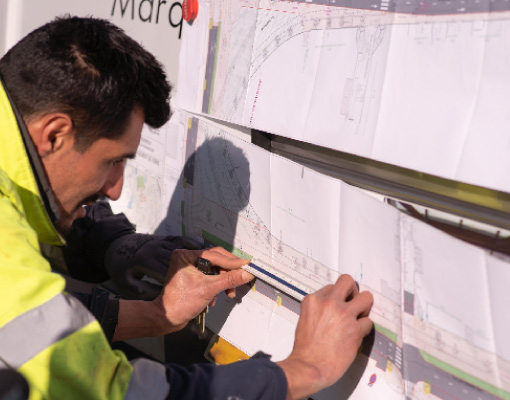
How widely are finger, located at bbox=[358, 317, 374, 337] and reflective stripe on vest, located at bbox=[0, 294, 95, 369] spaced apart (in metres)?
0.59

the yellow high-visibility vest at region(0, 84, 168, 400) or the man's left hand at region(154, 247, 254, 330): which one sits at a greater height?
the yellow high-visibility vest at region(0, 84, 168, 400)

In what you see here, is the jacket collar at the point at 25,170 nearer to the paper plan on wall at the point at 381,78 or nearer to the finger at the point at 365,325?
the paper plan on wall at the point at 381,78

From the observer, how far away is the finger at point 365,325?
1227mm

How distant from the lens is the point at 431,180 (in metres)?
1.11

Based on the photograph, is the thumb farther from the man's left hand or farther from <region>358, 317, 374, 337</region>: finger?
<region>358, 317, 374, 337</region>: finger

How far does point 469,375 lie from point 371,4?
28.5 inches

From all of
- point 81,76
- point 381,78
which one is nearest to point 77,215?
point 81,76

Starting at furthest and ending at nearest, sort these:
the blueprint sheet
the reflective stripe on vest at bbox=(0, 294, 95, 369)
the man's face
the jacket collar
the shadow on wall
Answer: the shadow on wall < the man's face < the jacket collar < the blueprint sheet < the reflective stripe on vest at bbox=(0, 294, 95, 369)

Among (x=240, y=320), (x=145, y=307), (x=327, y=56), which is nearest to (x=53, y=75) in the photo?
(x=327, y=56)

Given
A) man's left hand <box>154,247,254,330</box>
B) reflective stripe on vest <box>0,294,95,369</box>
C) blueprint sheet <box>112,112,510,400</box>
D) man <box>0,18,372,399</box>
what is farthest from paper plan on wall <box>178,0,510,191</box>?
reflective stripe on vest <box>0,294,95,369</box>

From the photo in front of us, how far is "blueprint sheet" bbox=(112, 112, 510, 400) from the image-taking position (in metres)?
1.02

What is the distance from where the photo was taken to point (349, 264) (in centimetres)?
127

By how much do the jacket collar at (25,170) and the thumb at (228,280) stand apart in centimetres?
47

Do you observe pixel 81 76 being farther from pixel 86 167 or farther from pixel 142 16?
pixel 142 16
